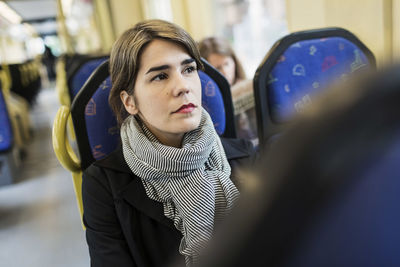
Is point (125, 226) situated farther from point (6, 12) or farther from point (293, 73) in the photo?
point (6, 12)

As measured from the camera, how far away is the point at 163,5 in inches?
242

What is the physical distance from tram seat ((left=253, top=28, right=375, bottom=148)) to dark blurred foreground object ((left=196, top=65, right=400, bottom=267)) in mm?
1150

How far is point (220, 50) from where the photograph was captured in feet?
7.22

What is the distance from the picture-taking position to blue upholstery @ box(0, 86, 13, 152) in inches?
110

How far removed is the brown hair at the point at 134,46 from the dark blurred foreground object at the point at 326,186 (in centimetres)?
74

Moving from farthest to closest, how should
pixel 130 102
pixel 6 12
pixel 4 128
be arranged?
pixel 6 12 < pixel 4 128 < pixel 130 102

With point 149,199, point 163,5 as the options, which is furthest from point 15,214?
point 163,5

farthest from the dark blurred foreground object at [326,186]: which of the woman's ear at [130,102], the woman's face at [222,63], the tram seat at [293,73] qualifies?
the woman's face at [222,63]

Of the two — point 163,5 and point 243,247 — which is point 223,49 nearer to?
point 243,247

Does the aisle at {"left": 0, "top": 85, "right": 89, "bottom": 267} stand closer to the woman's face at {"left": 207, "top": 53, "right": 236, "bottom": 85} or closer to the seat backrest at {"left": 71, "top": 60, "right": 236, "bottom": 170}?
the seat backrest at {"left": 71, "top": 60, "right": 236, "bottom": 170}

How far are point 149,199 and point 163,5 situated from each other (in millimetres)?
5720

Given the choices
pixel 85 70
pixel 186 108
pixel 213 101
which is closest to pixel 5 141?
pixel 85 70

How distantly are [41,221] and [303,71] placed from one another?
2.13 metres

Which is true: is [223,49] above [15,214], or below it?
above
